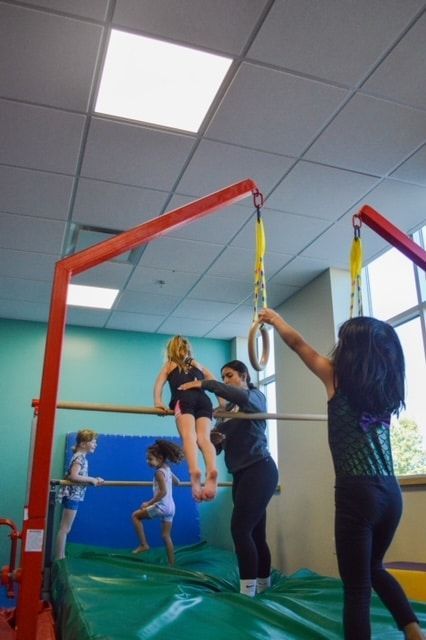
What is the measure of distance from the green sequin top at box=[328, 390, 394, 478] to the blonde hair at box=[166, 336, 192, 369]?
1846 millimetres

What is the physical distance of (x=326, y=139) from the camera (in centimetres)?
344

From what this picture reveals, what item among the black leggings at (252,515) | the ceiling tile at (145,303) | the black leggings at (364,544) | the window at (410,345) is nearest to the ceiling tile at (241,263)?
the ceiling tile at (145,303)

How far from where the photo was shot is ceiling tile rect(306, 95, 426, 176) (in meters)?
3.17

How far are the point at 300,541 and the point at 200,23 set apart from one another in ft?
14.6

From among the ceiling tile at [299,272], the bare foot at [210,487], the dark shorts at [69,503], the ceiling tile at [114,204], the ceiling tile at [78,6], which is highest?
the ceiling tile at [78,6]

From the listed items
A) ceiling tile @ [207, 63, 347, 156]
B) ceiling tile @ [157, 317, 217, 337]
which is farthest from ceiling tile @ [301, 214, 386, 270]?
ceiling tile @ [157, 317, 217, 337]

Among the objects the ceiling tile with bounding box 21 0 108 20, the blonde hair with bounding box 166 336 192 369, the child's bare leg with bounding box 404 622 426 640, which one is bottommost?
the child's bare leg with bounding box 404 622 426 640

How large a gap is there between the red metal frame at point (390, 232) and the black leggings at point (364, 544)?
1688mm

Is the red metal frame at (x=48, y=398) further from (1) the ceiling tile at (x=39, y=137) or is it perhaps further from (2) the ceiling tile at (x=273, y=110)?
(1) the ceiling tile at (x=39, y=137)

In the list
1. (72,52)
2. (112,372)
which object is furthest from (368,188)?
(112,372)

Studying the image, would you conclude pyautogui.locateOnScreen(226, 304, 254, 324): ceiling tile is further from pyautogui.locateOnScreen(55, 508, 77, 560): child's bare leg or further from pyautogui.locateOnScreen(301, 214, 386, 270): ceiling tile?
pyautogui.locateOnScreen(55, 508, 77, 560): child's bare leg

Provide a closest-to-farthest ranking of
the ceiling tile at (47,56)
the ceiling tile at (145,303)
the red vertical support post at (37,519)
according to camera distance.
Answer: the red vertical support post at (37,519) < the ceiling tile at (47,56) < the ceiling tile at (145,303)

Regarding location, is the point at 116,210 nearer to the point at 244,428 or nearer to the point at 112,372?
the point at 244,428

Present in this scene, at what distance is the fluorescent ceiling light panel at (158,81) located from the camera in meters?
2.79
